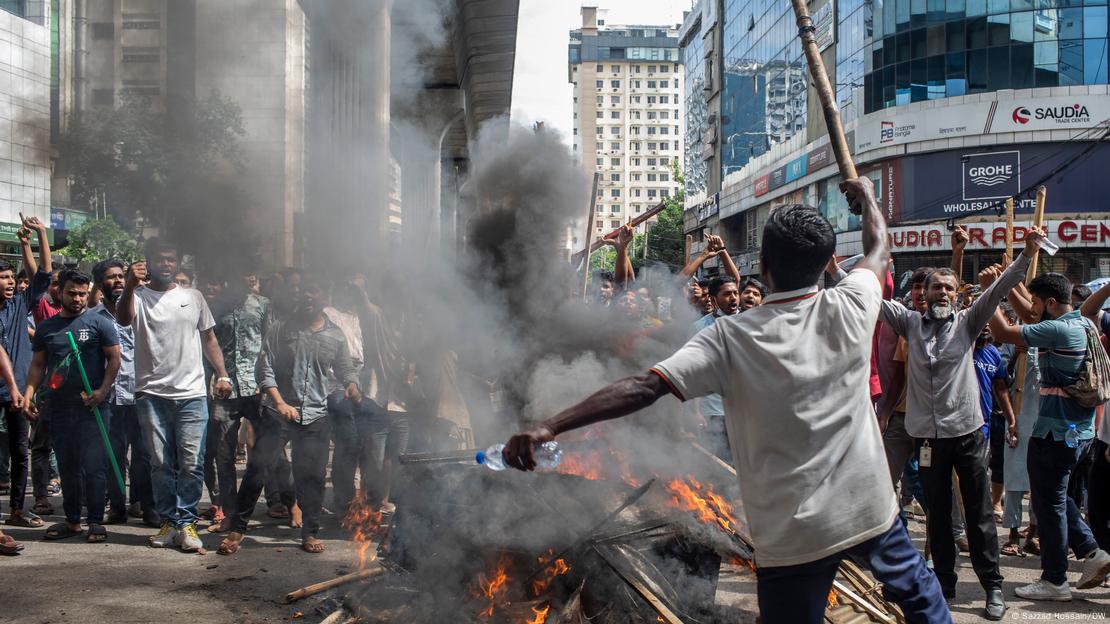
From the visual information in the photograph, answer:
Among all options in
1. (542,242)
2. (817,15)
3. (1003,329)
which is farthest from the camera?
(817,15)

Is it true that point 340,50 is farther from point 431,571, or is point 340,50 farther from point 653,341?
point 431,571

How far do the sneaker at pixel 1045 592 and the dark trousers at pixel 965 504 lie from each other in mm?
399

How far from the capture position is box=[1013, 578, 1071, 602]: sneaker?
4.59 metres

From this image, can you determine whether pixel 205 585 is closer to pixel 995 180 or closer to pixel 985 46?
pixel 995 180

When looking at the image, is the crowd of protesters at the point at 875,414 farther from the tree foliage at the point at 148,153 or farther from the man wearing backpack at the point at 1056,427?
the tree foliage at the point at 148,153

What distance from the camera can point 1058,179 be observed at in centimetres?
2559

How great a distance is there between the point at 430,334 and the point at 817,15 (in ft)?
108

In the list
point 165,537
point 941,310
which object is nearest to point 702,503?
point 941,310

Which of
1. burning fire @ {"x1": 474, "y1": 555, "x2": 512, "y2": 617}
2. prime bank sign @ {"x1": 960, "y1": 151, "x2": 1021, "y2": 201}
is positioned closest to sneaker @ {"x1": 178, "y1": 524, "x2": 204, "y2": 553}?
burning fire @ {"x1": 474, "y1": 555, "x2": 512, "y2": 617}

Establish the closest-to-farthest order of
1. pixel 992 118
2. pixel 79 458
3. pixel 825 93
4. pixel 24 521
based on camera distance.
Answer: pixel 825 93 → pixel 79 458 → pixel 24 521 → pixel 992 118

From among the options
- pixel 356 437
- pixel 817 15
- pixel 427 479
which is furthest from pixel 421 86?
pixel 817 15

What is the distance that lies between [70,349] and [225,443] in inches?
45.5

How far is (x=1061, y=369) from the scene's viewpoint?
4.80 meters

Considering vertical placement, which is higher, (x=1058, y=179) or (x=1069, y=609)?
(x=1058, y=179)
